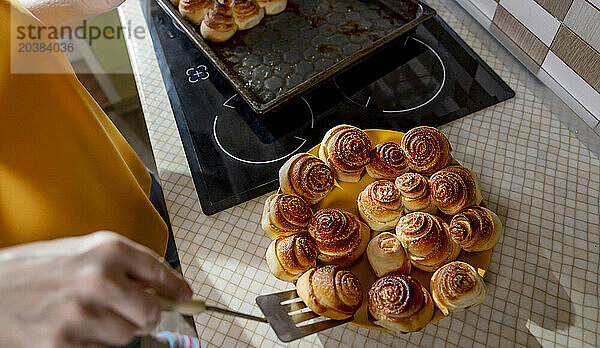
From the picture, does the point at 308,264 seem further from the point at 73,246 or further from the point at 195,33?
the point at 195,33

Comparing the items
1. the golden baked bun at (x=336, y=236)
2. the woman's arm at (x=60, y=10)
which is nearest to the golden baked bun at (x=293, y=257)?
the golden baked bun at (x=336, y=236)

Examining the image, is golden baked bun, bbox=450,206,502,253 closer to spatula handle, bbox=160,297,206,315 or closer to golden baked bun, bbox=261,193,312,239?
golden baked bun, bbox=261,193,312,239

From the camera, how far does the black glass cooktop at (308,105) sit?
39.8 inches

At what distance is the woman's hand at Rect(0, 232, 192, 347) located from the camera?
0.34m

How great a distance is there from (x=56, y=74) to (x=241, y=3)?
2.08 ft

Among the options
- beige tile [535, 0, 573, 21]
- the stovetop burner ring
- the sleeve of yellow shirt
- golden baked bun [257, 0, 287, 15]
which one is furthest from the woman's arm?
beige tile [535, 0, 573, 21]

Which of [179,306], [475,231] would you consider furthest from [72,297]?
[475,231]

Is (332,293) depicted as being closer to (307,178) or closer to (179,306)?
(307,178)

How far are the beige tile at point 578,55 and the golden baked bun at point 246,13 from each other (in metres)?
0.76

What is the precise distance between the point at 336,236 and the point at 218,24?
722mm

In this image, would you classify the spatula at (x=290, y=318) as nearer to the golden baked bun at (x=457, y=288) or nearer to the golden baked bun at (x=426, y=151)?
the golden baked bun at (x=457, y=288)

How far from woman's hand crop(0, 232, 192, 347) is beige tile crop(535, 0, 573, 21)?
3.41 feet

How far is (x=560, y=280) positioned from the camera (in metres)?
0.82

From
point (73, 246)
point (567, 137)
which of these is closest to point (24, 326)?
point (73, 246)
